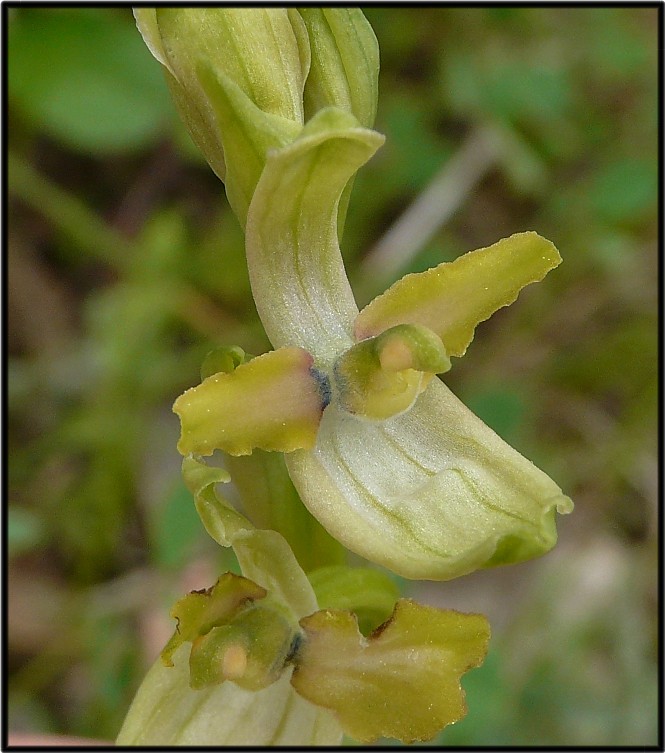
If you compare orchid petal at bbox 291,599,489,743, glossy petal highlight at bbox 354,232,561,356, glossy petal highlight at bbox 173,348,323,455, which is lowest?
orchid petal at bbox 291,599,489,743

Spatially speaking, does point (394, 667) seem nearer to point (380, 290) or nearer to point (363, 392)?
point (363, 392)

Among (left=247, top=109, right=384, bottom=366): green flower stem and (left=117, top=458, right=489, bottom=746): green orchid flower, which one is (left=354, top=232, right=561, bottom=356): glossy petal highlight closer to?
(left=247, top=109, right=384, bottom=366): green flower stem

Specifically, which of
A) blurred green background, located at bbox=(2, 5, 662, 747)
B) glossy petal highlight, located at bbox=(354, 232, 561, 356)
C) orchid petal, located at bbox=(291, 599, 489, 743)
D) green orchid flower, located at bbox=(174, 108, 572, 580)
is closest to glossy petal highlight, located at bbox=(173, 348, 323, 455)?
green orchid flower, located at bbox=(174, 108, 572, 580)

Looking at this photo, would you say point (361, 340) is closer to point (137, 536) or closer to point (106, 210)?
point (137, 536)

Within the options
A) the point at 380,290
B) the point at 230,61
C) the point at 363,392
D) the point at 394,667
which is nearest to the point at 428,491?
the point at 363,392

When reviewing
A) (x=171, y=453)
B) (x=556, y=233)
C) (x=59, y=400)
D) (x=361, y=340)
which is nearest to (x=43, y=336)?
(x=59, y=400)

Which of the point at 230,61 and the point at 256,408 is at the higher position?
the point at 230,61
